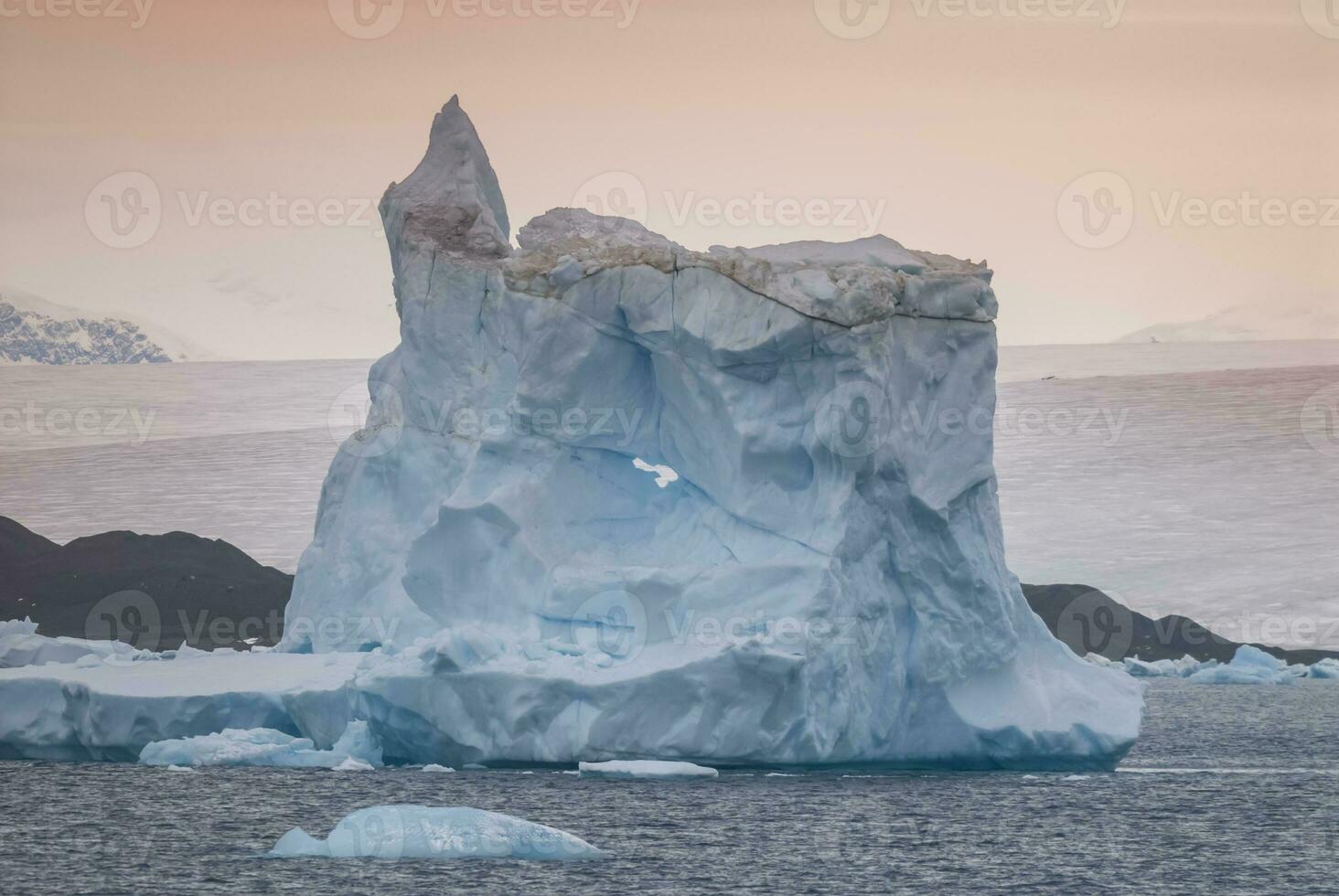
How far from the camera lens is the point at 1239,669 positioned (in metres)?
42.2

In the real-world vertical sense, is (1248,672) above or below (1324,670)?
below

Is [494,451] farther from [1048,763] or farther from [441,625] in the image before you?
[1048,763]

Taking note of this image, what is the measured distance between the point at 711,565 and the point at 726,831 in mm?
3240

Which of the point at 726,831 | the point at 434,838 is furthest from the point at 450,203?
the point at 434,838

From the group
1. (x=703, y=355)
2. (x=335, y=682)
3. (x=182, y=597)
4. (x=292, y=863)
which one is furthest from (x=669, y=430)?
(x=182, y=597)

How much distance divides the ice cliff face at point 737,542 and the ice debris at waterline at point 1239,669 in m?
23.7

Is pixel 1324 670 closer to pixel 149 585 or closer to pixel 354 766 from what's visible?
pixel 149 585

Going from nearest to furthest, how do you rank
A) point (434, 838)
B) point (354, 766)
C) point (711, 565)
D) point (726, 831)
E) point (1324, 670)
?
point (434, 838), point (726, 831), point (711, 565), point (354, 766), point (1324, 670)

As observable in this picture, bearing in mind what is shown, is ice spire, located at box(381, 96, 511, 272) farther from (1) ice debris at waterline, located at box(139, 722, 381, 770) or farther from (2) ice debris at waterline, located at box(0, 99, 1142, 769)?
(1) ice debris at waterline, located at box(139, 722, 381, 770)

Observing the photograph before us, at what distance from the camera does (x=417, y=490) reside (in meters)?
22.3

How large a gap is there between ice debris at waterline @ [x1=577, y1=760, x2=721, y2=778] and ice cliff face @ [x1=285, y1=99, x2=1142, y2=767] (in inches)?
6.2

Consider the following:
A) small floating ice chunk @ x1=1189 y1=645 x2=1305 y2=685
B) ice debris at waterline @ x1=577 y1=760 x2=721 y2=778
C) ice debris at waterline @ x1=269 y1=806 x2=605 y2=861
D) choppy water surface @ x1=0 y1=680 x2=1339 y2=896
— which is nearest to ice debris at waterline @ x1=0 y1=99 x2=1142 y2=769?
ice debris at waterline @ x1=577 y1=760 x2=721 y2=778

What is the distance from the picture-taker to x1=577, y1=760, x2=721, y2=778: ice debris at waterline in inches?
693

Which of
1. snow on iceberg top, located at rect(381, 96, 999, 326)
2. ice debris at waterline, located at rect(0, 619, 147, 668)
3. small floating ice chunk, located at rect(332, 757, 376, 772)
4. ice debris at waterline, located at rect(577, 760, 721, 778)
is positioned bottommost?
small floating ice chunk, located at rect(332, 757, 376, 772)
